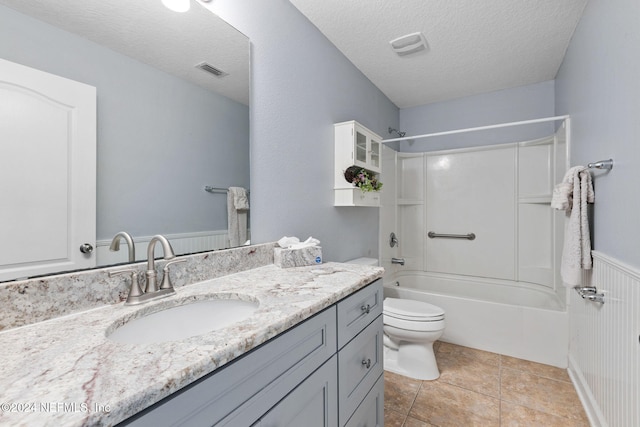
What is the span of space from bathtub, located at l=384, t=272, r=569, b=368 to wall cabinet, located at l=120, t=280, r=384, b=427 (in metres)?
1.36

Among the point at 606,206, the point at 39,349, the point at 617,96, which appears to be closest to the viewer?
the point at 39,349

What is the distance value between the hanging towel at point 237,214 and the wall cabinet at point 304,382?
601mm

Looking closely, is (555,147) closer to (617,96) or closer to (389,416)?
(617,96)

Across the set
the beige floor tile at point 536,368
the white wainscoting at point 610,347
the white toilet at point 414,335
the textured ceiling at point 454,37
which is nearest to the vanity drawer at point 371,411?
the white toilet at point 414,335

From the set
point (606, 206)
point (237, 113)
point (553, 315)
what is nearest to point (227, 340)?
point (237, 113)

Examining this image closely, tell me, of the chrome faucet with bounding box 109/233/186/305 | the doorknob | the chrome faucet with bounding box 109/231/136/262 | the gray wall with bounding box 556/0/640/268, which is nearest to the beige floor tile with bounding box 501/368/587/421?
the gray wall with bounding box 556/0/640/268

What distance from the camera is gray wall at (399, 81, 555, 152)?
110 inches

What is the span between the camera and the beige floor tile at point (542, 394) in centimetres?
163

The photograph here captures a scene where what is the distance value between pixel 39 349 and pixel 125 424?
327mm

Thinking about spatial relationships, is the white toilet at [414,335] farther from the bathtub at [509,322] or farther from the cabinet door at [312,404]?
the cabinet door at [312,404]

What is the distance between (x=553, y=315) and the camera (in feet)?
6.84

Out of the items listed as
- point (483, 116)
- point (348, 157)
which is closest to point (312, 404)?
point (348, 157)

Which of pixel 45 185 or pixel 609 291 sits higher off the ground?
pixel 45 185

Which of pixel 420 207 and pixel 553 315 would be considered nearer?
pixel 553 315
